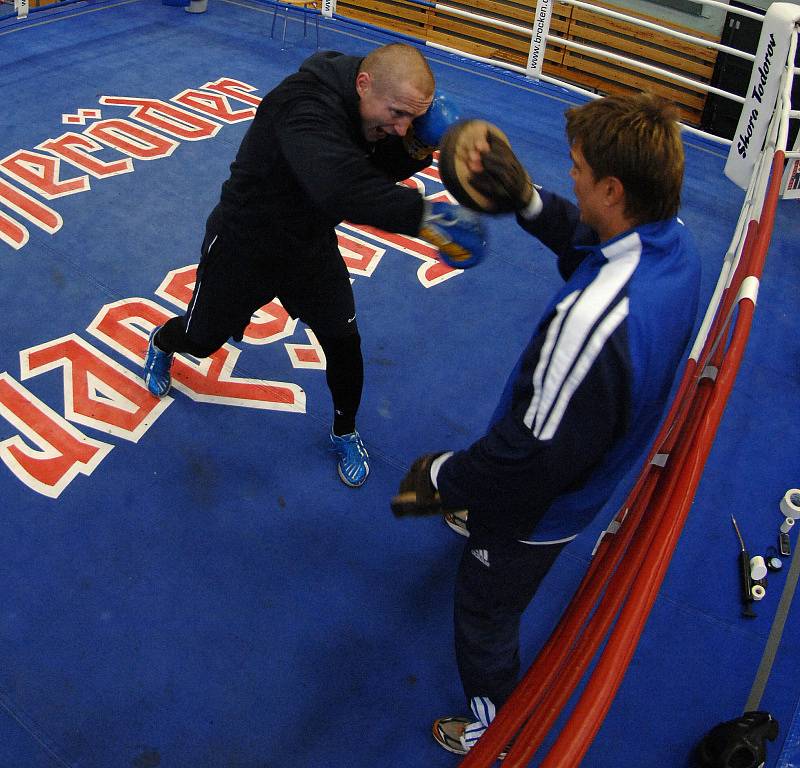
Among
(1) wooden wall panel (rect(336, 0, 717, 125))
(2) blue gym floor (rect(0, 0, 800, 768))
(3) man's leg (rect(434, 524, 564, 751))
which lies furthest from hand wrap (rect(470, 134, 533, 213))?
(1) wooden wall panel (rect(336, 0, 717, 125))

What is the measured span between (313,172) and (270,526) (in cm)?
130

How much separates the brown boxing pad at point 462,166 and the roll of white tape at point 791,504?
1.65 metres

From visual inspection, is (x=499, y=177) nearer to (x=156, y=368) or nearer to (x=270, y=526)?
(x=270, y=526)

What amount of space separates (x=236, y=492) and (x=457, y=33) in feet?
24.6

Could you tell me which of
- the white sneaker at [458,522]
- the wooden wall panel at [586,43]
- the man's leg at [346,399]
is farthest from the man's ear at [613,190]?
the wooden wall panel at [586,43]

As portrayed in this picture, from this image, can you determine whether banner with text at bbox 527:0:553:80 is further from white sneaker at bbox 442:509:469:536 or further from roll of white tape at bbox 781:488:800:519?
white sneaker at bbox 442:509:469:536

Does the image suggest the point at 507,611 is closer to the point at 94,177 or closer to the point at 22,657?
the point at 22,657

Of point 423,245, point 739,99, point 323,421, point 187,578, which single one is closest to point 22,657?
point 187,578

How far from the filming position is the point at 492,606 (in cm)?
175

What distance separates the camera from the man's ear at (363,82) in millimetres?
1921

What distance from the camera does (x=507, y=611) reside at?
176cm

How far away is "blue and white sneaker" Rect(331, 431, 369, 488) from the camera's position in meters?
2.73

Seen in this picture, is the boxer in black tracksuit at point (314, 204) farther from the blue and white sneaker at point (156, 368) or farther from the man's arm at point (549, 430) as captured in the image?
the man's arm at point (549, 430)

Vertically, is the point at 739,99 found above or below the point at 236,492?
above
